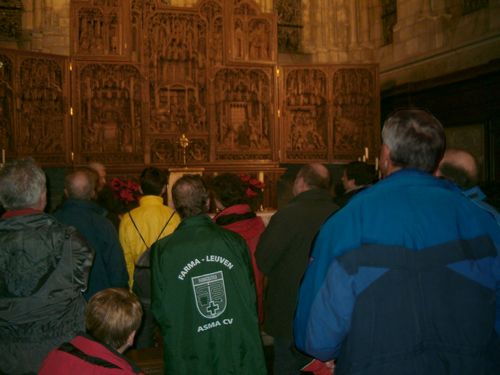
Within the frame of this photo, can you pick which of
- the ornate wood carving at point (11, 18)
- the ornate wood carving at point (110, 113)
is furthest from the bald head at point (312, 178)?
the ornate wood carving at point (11, 18)

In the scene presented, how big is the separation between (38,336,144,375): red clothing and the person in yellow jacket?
182 cm

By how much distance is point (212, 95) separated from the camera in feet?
29.6

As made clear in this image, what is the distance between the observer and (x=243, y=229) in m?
3.46

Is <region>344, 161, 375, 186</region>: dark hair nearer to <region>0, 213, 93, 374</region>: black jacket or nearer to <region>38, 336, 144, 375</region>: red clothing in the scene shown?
<region>0, 213, 93, 374</region>: black jacket

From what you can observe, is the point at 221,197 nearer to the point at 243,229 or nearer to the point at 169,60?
the point at 243,229

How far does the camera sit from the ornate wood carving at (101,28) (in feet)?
27.6

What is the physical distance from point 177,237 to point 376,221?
122cm

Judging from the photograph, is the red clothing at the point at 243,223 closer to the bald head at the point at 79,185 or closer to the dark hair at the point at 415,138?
the bald head at the point at 79,185

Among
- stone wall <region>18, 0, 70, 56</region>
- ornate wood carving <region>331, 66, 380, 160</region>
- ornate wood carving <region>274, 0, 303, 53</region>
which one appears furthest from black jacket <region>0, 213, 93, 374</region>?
ornate wood carving <region>274, 0, 303, 53</region>

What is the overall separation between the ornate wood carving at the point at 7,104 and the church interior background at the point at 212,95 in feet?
0.05

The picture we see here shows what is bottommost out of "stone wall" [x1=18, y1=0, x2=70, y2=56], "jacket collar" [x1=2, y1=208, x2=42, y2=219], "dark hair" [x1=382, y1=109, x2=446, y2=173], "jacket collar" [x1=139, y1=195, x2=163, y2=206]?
A: "jacket collar" [x1=139, y1=195, x2=163, y2=206]

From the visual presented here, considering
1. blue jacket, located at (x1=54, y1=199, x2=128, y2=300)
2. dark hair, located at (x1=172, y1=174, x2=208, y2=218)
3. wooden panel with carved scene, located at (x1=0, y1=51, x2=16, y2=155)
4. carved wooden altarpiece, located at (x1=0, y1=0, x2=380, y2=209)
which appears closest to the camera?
dark hair, located at (x1=172, y1=174, x2=208, y2=218)

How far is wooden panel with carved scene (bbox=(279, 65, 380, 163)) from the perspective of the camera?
919cm

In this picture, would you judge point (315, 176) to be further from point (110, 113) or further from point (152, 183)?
point (110, 113)
